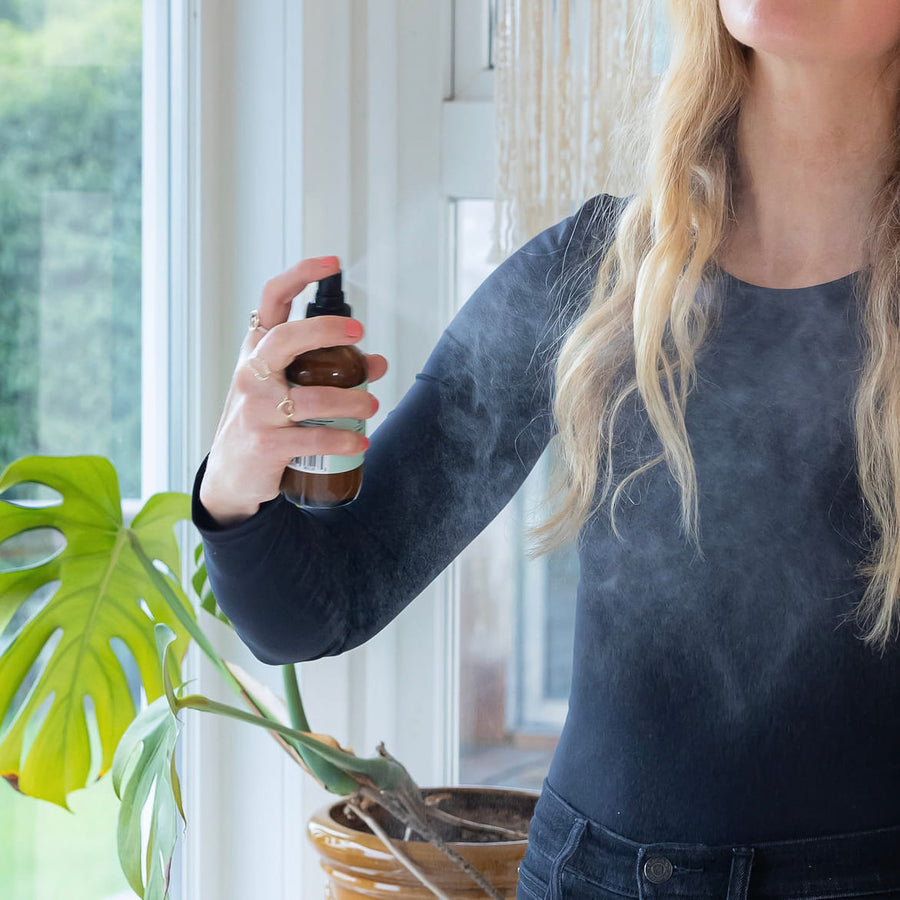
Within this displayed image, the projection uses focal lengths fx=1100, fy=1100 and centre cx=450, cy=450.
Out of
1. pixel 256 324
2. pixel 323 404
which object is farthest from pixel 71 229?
pixel 323 404

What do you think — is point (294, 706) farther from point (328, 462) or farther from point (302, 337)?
point (302, 337)

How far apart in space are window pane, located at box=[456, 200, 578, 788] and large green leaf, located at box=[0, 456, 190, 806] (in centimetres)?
57

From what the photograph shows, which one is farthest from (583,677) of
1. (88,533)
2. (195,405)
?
(195,405)

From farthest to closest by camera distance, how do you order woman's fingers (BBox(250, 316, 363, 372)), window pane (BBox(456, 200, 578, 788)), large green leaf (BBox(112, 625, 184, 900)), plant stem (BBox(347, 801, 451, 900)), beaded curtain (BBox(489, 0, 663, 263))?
window pane (BBox(456, 200, 578, 788)), beaded curtain (BBox(489, 0, 663, 263)), plant stem (BBox(347, 801, 451, 900)), large green leaf (BBox(112, 625, 184, 900)), woman's fingers (BBox(250, 316, 363, 372))

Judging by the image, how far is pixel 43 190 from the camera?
1.25 m

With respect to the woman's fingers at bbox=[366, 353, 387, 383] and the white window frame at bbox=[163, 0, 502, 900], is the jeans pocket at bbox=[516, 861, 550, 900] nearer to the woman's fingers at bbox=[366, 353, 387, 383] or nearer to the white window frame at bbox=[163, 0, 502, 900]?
the woman's fingers at bbox=[366, 353, 387, 383]

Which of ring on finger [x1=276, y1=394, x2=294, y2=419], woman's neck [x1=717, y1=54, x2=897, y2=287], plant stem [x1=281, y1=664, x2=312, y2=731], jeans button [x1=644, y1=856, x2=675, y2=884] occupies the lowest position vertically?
plant stem [x1=281, y1=664, x2=312, y2=731]

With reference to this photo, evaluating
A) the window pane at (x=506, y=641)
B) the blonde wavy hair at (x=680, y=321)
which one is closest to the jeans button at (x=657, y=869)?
the blonde wavy hair at (x=680, y=321)

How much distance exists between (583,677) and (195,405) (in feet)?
2.37

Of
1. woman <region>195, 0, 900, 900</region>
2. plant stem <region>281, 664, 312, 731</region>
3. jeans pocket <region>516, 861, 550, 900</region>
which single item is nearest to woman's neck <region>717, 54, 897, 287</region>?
woman <region>195, 0, 900, 900</region>

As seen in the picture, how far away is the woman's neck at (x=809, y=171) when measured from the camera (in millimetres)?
930

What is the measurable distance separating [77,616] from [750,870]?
66cm

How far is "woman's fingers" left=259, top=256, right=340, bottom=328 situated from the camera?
789 mm

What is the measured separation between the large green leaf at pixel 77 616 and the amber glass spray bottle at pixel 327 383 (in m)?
0.32
